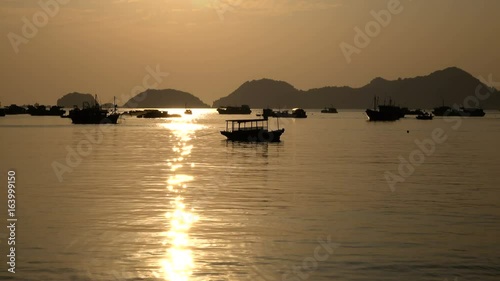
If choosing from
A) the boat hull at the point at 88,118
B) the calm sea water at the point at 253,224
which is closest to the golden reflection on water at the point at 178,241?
the calm sea water at the point at 253,224

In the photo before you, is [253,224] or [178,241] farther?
[253,224]

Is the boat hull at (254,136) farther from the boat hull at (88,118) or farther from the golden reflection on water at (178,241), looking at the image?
the boat hull at (88,118)

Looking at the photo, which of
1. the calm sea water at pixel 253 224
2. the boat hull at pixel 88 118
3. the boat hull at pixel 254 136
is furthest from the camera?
the boat hull at pixel 88 118

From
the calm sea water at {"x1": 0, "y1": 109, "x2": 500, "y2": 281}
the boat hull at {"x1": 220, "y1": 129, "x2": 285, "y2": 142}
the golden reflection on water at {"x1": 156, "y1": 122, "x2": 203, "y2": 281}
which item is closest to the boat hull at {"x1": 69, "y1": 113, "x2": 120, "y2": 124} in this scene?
the boat hull at {"x1": 220, "y1": 129, "x2": 285, "y2": 142}

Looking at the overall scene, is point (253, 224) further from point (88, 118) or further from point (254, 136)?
point (88, 118)

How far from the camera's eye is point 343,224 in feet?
102

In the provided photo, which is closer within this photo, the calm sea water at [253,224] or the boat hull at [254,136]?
the calm sea water at [253,224]

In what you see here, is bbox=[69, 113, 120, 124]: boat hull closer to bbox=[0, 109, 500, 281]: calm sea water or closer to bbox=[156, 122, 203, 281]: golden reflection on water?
bbox=[0, 109, 500, 281]: calm sea water

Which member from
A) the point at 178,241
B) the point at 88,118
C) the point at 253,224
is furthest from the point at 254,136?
the point at 88,118

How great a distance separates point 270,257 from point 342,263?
8.35ft

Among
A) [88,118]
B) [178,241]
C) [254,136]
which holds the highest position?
[178,241]

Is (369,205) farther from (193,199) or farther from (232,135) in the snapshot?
(232,135)

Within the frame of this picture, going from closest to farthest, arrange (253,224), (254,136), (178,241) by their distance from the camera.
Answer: (178,241), (253,224), (254,136)

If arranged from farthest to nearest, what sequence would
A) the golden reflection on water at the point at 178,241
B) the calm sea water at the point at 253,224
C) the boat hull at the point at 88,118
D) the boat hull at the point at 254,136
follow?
the boat hull at the point at 88,118, the boat hull at the point at 254,136, the calm sea water at the point at 253,224, the golden reflection on water at the point at 178,241
